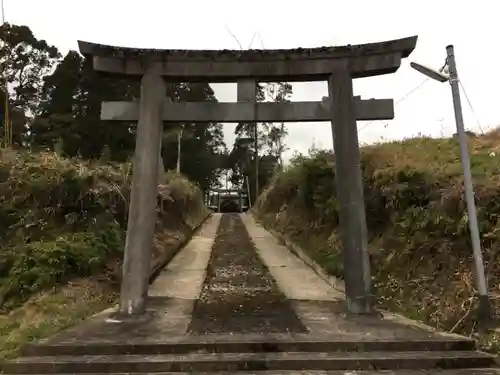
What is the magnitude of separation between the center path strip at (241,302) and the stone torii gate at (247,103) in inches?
50.3

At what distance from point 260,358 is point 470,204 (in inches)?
140

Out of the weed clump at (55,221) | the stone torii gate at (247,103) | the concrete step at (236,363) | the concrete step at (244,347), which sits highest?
the stone torii gate at (247,103)

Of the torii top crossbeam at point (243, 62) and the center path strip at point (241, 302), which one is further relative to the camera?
the torii top crossbeam at point (243, 62)

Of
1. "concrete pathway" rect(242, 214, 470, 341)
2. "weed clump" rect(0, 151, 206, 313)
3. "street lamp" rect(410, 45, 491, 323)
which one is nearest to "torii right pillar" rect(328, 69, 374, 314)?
"concrete pathway" rect(242, 214, 470, 341)

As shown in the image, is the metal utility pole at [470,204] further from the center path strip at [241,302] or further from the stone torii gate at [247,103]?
the center path strip at [241,302]

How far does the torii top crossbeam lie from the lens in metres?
7.91

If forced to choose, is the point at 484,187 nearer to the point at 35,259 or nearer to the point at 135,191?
the point at 135,191

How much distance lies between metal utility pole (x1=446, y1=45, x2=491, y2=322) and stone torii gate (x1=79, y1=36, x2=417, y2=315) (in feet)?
3.87

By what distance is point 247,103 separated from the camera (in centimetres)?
799

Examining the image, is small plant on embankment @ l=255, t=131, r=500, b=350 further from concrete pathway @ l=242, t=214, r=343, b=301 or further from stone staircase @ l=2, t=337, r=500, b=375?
stone staircase @ l=2, t=337, r=500, b=375

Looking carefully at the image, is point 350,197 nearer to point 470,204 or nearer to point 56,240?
point 470,204

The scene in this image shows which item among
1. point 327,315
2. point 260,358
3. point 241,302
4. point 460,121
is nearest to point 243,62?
point 460,121

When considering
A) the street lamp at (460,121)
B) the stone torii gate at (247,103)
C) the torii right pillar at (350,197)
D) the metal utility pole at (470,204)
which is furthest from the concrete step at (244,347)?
the stone torii gate at (247,103)

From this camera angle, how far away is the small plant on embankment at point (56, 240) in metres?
7.39
